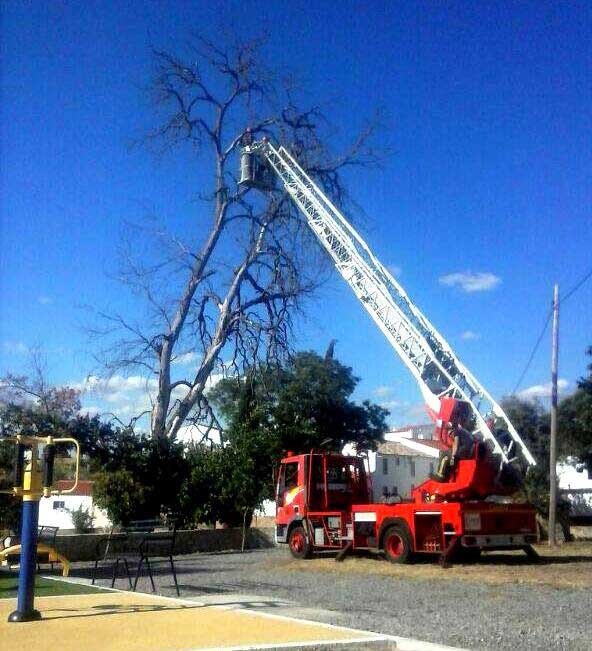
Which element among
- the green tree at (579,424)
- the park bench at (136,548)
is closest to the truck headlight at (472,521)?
the park bench at (136,548)

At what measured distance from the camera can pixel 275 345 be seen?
30.2 m

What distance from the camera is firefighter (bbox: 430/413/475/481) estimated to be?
1725 centimetres

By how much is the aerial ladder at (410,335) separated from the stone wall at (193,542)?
782cm

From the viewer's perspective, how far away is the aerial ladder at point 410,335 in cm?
1767

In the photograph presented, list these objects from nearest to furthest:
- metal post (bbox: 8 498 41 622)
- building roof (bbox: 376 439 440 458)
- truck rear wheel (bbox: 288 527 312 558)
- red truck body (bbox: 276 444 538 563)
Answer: metal post (bbox: 8 498 41 622)
red truck body (bbox: 276 444 538 563)
truck rear wheel (bbox: 288 527 312 558)
building roof (bbox: 376 439 440 458)

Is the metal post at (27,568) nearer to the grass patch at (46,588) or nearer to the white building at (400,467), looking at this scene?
the grass patch at (46,588)

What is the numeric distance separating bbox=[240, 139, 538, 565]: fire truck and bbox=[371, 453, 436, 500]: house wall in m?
41.5

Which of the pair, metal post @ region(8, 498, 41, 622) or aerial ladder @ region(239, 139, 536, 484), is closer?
metal post @ region(8, 498, 41, 622)

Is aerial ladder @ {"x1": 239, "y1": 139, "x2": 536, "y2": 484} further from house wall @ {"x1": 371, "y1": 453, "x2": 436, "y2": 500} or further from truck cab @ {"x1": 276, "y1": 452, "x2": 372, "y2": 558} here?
house wall @ {"x1": 371, "y1": 453, "x2": 436, "y2": 500}

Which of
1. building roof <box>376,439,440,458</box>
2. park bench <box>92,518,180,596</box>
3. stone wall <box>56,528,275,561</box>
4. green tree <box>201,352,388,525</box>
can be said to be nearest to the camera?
park bench <box>92,518,180,596</box>

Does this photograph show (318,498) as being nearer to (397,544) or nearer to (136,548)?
(397,544)

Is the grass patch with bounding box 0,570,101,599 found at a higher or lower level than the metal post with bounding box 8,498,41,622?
lower

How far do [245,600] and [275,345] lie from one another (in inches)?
744

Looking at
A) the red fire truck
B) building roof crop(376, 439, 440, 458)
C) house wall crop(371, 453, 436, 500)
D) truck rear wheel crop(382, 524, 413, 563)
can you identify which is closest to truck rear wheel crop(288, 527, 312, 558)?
the red fire truck
